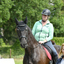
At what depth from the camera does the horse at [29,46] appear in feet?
19.4

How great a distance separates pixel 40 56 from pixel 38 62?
0.76ft

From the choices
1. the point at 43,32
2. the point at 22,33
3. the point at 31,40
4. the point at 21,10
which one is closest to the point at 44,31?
the point at 43,32

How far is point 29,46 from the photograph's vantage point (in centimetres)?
618

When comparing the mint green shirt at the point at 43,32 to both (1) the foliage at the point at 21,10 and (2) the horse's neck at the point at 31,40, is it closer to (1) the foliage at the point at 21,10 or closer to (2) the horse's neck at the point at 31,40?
(2) the horse's neck at the point at 31,40

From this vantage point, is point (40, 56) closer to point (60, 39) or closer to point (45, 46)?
point (45, 46)

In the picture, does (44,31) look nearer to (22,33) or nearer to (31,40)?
(31,40)

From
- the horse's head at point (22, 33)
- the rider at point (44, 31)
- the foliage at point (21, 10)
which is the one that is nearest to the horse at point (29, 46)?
the horse's head at point (22, 33)

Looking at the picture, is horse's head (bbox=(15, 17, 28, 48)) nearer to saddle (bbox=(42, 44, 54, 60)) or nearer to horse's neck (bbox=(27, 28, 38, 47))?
horse's neck (bbox=(27, 28, 38, 47))

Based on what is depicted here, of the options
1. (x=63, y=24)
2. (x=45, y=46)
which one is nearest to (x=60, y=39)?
(x=63, y=24)

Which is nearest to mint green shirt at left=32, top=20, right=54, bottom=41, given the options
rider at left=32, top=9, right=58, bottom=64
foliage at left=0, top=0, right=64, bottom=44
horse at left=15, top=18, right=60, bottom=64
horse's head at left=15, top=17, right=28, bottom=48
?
rider at left=32, top=9, right=58, bottom=64

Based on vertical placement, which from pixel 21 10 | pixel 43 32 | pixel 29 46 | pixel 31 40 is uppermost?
pixel 43 32

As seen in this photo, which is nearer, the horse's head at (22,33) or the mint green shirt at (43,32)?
the horse's head at (22,33)

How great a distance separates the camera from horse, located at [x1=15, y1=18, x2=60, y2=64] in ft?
19.4

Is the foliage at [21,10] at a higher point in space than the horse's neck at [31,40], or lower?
lower
